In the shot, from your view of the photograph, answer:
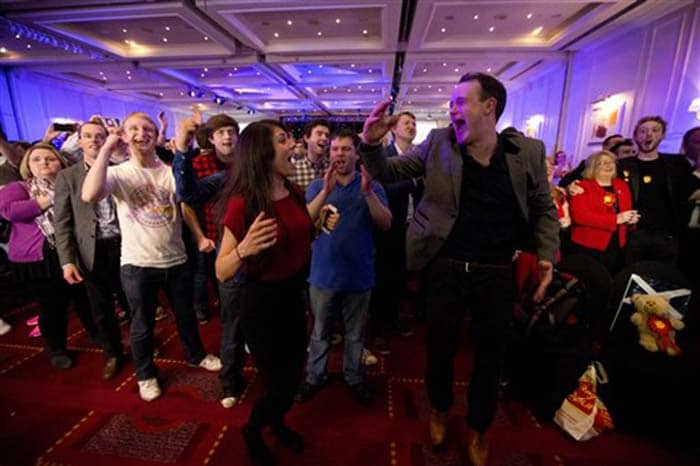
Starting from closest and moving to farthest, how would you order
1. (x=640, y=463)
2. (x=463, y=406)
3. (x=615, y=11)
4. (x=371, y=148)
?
(x=371, y=148) < (x=640, y=463) < (x=463, y=406) < (x=615, y=11)

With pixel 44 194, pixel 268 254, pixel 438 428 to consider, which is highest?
pixel 44 194

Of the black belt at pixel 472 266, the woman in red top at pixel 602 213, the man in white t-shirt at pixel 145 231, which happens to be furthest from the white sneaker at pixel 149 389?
the woman in red top at pixel 602 213

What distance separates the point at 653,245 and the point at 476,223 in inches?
100

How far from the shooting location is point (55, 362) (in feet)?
8.41

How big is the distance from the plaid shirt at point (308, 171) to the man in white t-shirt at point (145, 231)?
1.21m

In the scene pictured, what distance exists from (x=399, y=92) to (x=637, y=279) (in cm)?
1224

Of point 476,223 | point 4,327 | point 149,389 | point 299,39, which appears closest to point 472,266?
point 476,223

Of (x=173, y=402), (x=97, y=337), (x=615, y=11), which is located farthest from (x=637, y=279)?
(x=615, y=11)

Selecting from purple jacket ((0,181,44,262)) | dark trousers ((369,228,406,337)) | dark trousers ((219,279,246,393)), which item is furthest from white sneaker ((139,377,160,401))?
dark trousers ((369,228,406,337))

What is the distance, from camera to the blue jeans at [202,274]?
3.09 m

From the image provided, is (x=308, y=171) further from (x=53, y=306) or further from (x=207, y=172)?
(x=53, y=306)

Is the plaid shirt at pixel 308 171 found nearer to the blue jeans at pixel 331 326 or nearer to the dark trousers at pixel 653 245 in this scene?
the blue jeans at pixel 331 326

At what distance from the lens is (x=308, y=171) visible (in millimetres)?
3117

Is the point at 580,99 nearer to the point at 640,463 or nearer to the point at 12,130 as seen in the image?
the point at 640,463
